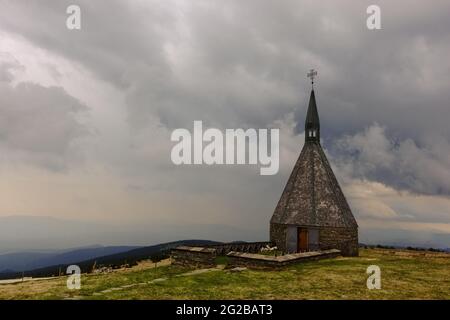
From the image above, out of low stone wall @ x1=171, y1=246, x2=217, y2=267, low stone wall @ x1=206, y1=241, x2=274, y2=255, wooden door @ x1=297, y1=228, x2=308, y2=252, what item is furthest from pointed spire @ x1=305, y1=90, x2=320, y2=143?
low stone wall @ x1=171, y1=246, x2=217, y2=267

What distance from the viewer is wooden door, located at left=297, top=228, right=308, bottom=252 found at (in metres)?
26.6

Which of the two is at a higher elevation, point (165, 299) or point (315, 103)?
point (315, 103)

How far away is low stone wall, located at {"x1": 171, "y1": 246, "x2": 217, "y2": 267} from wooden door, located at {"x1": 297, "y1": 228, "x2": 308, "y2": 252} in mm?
8531

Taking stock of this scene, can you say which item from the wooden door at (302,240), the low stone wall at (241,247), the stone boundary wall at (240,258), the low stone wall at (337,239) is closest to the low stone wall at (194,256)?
the stone boundary wall at (240,258)

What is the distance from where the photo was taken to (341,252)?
25.6 metres

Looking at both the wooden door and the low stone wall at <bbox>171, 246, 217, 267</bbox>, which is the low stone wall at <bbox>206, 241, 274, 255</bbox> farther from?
the low stone wall at <bbox>171, 246, 217, 267</bbox>

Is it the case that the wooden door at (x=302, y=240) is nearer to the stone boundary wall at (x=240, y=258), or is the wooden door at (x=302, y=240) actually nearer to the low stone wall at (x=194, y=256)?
the stone boundary wall at (x=240, y=258)

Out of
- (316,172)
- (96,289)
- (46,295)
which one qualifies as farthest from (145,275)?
(316,172)

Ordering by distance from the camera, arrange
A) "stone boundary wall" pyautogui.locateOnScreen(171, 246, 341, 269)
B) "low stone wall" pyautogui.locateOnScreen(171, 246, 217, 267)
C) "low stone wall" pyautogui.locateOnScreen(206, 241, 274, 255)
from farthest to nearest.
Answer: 1. "low stone wall" pyautogui.locateOnScreen(206, 241, 274, 255)
2. "low stone wall" pyautogui.locateOnScreen(171, 246, 217, 267)
3. "stone boundary wall" pyautogui.locateOnScreen(171, 246, 341, 269)

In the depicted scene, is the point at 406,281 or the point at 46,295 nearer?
the point at 46,295

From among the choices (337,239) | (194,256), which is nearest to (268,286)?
(194,256)
